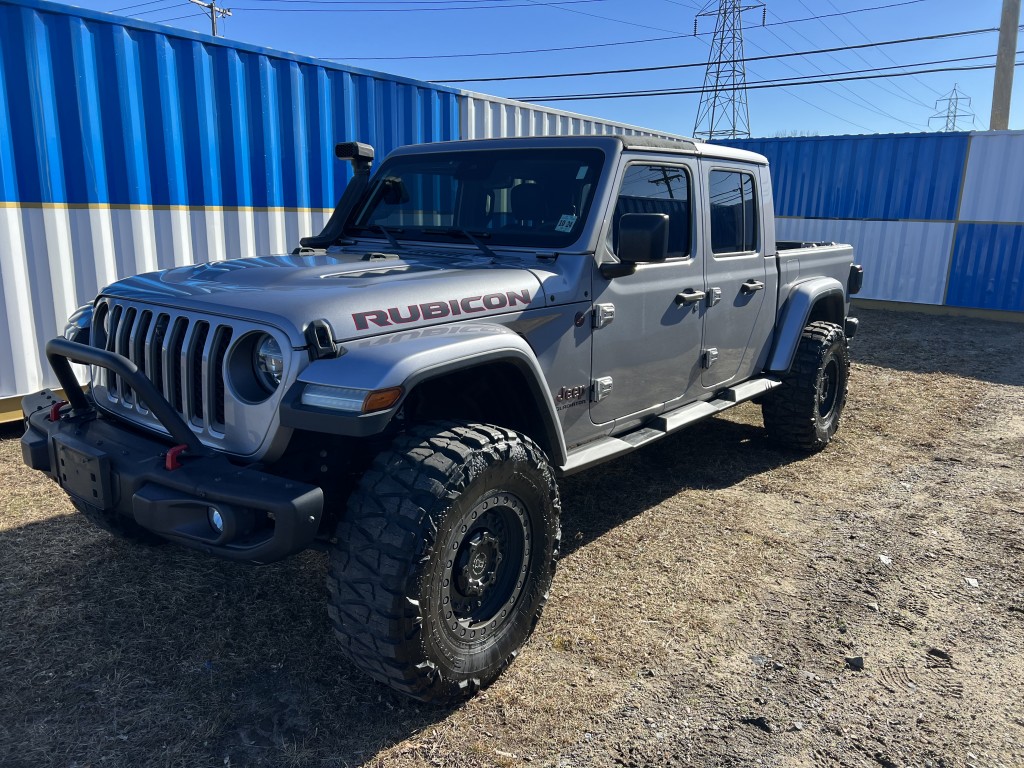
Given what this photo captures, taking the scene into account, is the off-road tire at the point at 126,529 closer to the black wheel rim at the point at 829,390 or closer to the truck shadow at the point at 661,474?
the truck shadow at the point at 661,474

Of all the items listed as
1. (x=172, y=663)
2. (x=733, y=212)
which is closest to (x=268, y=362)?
(x=172, y=663)

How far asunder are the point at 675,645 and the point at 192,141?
5601 millimetres


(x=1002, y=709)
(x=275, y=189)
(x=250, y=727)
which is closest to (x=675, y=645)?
(x=1002, y=709)

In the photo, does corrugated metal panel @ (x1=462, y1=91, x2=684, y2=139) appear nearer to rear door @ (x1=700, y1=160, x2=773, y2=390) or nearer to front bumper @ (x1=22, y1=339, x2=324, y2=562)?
rear door @ (x1=700, y1=160, x2=773, y2=390)

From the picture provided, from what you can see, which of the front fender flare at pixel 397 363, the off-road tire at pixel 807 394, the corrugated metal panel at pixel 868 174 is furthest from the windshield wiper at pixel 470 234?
the corrugated metal panel at pixel 868 174

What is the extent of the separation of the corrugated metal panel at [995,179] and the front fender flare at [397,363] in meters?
12.7

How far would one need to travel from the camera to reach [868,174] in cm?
1352

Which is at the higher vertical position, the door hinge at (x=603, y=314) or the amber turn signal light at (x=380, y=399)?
the door hinge at (x=603, y=314)

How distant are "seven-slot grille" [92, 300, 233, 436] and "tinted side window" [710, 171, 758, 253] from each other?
281 centimetres

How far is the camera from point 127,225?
19.8ft

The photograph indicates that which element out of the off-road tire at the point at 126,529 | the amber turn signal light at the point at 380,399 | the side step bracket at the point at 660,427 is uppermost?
the amber turn signal light at the point at 380,399

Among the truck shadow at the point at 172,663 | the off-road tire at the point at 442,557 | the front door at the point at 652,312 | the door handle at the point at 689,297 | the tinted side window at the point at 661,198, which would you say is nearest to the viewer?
the off-road tire at the point at 442,557

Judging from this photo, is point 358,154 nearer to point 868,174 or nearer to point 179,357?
point 179,357

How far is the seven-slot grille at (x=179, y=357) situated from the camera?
259cm
